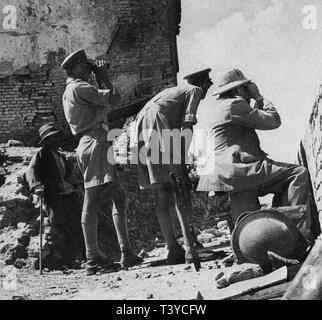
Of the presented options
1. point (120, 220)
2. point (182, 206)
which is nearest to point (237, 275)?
point (182, 206)

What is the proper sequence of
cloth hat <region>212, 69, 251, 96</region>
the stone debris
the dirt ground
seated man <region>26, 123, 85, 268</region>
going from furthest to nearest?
seated man <region>26, 123, 85, 268</region>
cloth hat <region>212, 69, 251, 96</region>
the dirt ground
the stone debris

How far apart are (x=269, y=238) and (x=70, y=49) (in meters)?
7.57

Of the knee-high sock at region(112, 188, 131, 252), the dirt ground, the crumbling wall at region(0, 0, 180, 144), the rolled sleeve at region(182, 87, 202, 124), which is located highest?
the crumbling wall at region(0, 0, 180, 144)

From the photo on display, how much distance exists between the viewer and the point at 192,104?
5.20 metres

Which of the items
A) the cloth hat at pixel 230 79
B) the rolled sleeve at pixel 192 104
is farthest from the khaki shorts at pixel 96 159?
the cloth hat at pixel 230 79

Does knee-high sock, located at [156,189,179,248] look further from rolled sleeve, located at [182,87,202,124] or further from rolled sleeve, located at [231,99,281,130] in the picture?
rolled sleeve, located at [231,99,281,130]

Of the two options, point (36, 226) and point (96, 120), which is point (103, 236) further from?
point (96, 120)

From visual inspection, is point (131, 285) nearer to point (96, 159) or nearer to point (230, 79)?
point (96, 159)

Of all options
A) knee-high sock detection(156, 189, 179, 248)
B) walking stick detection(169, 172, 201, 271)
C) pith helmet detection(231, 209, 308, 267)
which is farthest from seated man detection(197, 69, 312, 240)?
knee-high sock detection(156, 189, 179, 248)

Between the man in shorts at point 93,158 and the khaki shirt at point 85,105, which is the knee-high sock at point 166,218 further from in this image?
the khaki shirt at point 85,105

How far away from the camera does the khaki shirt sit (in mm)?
5484

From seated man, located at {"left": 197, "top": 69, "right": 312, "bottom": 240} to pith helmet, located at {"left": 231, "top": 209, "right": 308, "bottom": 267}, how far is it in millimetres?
300

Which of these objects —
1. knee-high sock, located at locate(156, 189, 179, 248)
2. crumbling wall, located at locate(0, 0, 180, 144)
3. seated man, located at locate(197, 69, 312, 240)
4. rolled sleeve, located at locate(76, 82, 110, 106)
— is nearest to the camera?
seated man, located at locate(197, 69, 312, 240)
